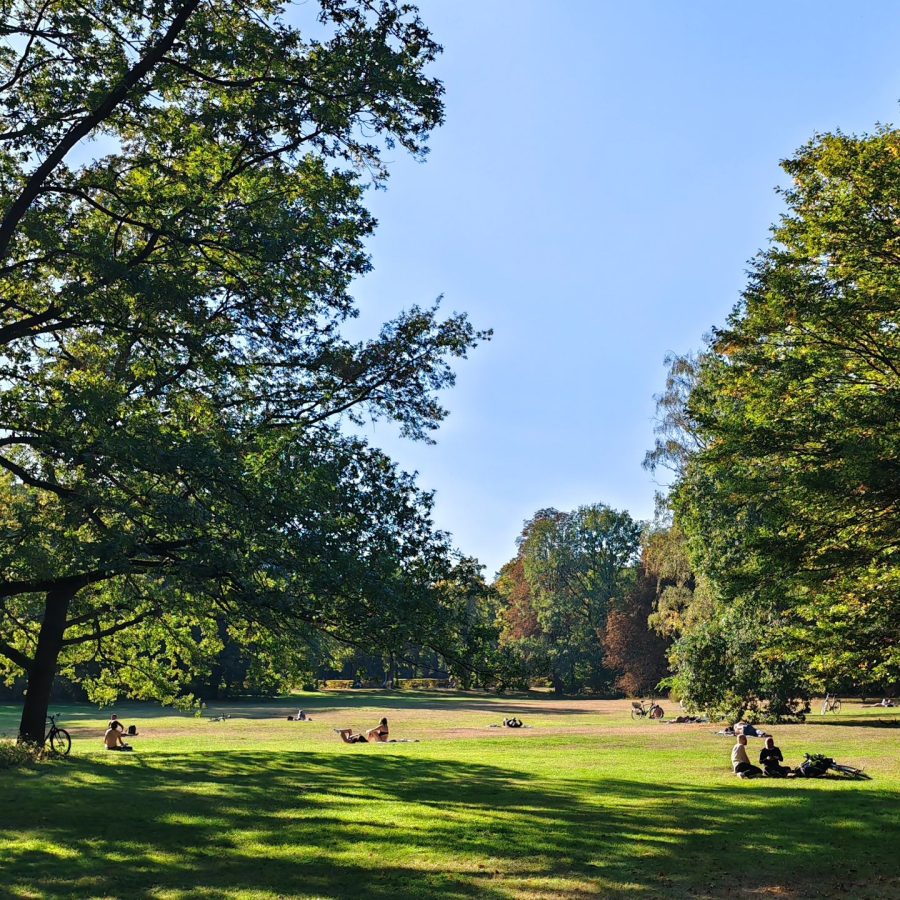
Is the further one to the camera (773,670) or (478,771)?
(773,670)

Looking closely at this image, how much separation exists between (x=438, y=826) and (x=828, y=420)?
31.0ft

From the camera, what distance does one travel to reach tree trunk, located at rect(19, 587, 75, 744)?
22312 mm

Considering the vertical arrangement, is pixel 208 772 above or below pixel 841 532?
below

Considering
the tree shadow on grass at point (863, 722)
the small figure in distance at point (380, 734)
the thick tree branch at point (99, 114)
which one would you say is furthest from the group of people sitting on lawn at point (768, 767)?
the tree shadow on grass at point (863, 722)

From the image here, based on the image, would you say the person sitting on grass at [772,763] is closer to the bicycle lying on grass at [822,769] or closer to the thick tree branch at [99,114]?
the bicycle lying on grass at [822,769]

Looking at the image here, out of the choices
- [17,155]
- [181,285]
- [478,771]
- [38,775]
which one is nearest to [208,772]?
[38,775]

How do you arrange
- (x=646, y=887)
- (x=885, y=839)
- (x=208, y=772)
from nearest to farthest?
(x=646, y=887) < (x=885, y=839) < (x=208, y=772)

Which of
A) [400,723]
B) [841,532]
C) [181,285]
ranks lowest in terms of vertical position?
[400,723]

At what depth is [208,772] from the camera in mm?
20281

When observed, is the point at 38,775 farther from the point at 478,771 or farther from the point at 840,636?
the point at 840,636

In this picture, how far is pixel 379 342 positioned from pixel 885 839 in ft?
40.3

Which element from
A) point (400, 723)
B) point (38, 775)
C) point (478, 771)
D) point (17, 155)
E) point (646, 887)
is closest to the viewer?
point (646, 887)

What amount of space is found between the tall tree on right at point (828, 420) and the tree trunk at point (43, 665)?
615 inches

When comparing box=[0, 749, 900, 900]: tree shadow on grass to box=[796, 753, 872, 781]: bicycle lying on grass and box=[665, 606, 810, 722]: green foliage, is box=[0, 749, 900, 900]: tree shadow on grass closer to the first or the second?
box=[796, 753, 872, 781]: bicycle lying on grass
